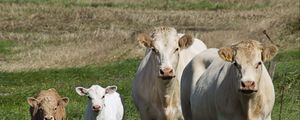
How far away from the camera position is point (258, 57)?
13203 millimetres

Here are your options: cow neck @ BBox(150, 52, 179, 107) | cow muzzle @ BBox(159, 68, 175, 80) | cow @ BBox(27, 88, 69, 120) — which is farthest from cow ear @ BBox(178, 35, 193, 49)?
cow @ BBox(27, 88, 69, 120)

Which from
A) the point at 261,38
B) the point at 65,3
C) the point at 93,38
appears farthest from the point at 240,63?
the point at 65,3

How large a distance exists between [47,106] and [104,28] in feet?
131

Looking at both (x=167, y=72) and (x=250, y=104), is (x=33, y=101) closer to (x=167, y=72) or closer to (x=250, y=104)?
(x=167, y=72)

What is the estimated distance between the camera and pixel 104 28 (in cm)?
5606

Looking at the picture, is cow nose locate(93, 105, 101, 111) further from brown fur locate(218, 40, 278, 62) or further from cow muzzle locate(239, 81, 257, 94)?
cow muzzle locate(239, 81, 257, 94)

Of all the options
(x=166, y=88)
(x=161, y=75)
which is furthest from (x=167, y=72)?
(x=166, y=88)

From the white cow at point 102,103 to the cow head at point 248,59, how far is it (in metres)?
4.45

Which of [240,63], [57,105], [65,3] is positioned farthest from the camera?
[65,3]

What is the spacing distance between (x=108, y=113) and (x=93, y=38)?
33.1 metres

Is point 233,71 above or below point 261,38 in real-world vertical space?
above

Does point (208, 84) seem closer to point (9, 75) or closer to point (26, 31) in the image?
point (9, 75)

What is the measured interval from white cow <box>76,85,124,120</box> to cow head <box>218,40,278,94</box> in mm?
4450

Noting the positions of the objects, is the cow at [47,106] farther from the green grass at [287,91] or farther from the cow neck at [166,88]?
the green grass at [287,91]
